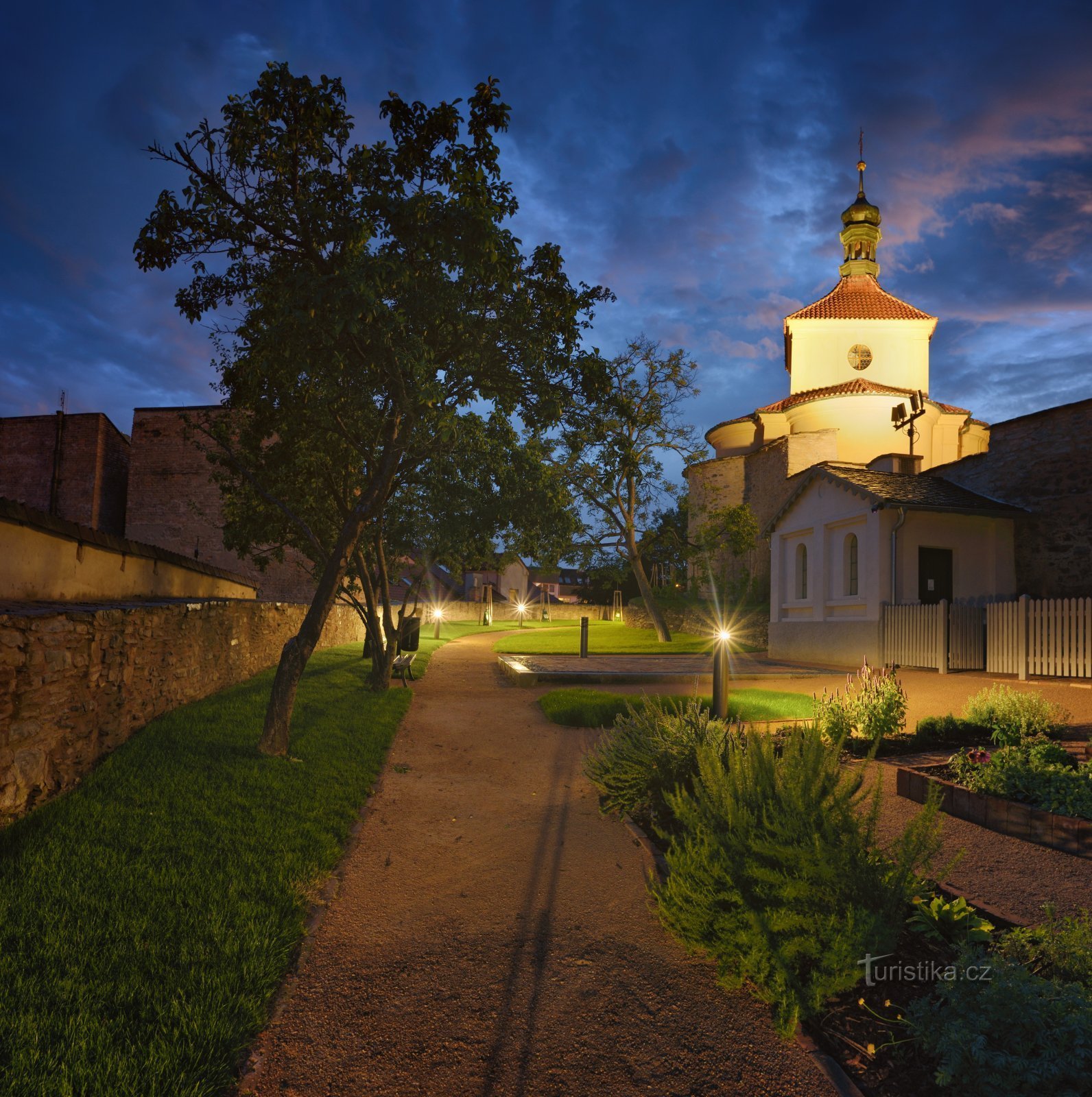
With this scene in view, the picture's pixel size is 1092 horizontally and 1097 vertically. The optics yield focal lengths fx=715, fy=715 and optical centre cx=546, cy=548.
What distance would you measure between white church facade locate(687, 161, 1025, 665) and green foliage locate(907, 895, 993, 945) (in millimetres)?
14578

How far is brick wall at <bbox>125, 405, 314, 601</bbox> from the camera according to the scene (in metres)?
30.2

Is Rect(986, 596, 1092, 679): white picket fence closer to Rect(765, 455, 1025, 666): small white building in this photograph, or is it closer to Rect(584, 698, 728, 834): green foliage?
Rect(765, 455, 1025, 666): small white building

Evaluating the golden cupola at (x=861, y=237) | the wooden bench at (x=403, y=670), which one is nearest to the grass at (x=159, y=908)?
the wooden bench at (x=403, y=670)

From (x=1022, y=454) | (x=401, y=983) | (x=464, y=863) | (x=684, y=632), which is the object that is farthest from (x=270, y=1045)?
(x=684, y=632)

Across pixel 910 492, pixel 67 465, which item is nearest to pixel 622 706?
pixel 910 492

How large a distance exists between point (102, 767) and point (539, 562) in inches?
521

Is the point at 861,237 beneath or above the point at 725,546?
above

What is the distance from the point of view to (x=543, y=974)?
12.0ft

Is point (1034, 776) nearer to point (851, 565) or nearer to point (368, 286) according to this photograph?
point (368, 286)

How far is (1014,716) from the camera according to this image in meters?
8.05

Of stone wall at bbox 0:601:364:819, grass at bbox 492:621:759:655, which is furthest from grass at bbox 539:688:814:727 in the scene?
grass at bbox 492:621:759:655

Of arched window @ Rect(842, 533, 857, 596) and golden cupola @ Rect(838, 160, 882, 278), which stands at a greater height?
golden cupola @ Rect(838, 160, 882, 278)

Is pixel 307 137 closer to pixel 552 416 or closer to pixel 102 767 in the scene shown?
pixel 552 416

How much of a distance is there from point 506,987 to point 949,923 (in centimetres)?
233
